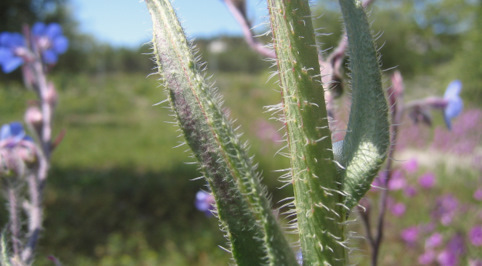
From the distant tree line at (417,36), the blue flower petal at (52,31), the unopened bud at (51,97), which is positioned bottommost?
the distant tree line at (417,36)

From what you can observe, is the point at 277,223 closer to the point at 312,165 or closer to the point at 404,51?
the point at 312,165

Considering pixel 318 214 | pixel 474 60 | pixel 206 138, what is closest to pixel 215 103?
pixel 206 138

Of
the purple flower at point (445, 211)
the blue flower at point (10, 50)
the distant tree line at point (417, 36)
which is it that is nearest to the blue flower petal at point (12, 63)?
the blue flower at point (10, 50)

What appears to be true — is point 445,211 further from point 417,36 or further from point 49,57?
point 417,36

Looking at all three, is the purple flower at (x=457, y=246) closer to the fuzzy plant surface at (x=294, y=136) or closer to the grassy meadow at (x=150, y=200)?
the grassy meadow at (x=150, y=200)

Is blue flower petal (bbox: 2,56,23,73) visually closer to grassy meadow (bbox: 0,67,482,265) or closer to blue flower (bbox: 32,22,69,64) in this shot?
blue flower (bbox: 32,22,69,64)

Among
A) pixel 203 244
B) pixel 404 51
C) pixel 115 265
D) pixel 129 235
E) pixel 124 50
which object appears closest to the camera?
pixel 115 265
